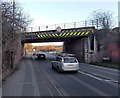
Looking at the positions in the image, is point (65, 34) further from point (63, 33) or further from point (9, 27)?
point (9, 27)

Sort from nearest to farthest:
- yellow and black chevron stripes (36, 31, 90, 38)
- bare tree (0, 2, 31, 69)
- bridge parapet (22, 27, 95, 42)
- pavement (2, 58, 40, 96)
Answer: pavement (2, 58, 40, 96), bare tree (0, 2, 31, 69), bridge parapet (22, 27, 95, 42), yellow and black chevron stripes (36, 31, 90, 38)

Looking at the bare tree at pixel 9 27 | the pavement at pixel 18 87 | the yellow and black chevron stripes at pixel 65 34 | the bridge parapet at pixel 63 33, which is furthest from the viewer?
the yellow and black chevron stripes at pixel 65 34

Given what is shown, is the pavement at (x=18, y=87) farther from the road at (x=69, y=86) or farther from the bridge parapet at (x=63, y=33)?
the bridge parapet at (x=63, y=33)

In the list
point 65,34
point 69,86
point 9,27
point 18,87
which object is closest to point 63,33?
point 65,34

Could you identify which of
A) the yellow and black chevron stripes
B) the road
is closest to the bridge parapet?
the yellow and black chevron stripes

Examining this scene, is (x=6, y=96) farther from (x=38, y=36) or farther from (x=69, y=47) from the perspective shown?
(x=69, y=47)

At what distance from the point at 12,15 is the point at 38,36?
2658 centimetres

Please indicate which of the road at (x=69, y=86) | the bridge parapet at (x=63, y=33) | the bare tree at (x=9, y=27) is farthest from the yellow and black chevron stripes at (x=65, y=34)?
the road at (x=69, y=86)

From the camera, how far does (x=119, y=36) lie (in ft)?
75.2

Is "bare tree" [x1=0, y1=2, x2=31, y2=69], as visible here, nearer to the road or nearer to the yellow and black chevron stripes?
the road

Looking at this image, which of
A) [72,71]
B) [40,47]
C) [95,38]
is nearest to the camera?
[72,71]

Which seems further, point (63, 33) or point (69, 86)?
point (63, 33)

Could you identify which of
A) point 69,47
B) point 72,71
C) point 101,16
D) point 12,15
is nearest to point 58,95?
point 72,71

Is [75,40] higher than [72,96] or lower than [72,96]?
higher
